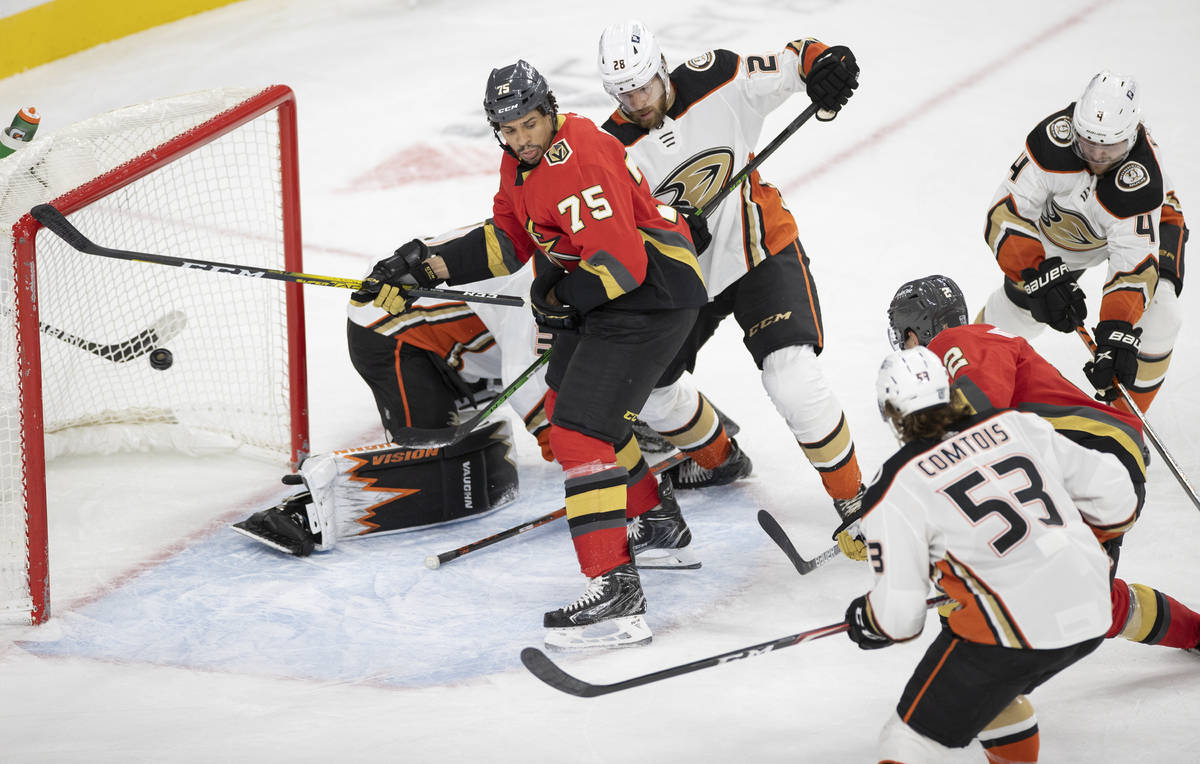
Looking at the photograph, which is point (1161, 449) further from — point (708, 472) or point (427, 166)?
point (427, 166)

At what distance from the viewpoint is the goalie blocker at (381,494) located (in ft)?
10.4

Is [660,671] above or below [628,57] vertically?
below

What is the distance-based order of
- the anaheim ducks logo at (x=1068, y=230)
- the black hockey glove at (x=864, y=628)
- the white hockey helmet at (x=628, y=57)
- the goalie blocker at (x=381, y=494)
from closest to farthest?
the black hockey glove at (x=864, y=628) → the white hockey helmet at (x=628, y=57) → the goalie blocker at (x=381, y=494) → the anaheim ducks logo at (x=1068, y=230)

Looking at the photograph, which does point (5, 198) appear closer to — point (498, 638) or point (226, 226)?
point (226, 226)

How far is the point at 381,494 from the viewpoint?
10.6 ft

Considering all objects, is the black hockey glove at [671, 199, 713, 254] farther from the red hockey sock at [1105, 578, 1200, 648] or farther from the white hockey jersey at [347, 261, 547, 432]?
the red hockey sock at [1105, 578, 1200, 648]

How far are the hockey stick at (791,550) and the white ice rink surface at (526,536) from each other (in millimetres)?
55

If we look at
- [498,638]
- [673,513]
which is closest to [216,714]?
[498,638]

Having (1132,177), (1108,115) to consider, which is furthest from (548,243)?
(1132,177)

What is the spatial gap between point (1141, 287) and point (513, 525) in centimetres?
172

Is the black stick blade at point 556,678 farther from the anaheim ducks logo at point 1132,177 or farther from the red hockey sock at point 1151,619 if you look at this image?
the anaheim ducks logo at point 1132,177

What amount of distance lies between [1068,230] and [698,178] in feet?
3.54

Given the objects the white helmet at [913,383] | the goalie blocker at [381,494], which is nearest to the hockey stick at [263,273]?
the goalie blocker at [381,494]

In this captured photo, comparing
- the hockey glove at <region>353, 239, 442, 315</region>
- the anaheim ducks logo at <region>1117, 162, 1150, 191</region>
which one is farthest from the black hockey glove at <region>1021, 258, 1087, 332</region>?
the hockey glove at <region>353, 239, 442, 315</region>
